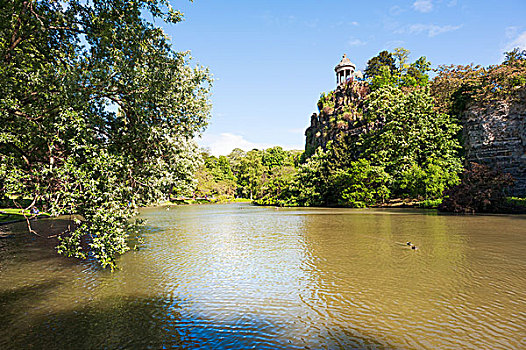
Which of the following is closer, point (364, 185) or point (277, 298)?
point (277, 298)

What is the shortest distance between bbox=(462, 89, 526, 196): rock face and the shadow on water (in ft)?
102

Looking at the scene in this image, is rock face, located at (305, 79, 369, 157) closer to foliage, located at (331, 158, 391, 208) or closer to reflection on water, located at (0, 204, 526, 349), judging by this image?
foliage, located at (331, 158, 391, 208)

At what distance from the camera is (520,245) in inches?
476

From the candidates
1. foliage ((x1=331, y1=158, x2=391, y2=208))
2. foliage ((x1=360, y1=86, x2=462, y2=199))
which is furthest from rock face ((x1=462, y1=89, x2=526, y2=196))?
foliage ((x1=331, y1=158, x2=391, y2=208))

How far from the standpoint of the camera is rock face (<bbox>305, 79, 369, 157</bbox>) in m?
53.0

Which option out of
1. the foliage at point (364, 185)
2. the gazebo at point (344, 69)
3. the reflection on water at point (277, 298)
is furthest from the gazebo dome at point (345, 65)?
the reflection on water at point (277, 298)

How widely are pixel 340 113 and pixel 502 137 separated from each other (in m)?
30.5

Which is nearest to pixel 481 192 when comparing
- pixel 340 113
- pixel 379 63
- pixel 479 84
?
pixel 479 84

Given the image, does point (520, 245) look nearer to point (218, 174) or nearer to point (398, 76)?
point (398, 76)

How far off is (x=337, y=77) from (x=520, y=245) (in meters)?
62.1

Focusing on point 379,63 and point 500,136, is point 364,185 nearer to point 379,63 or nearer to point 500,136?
point 500,136

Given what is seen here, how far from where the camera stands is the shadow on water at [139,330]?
16.7 ft

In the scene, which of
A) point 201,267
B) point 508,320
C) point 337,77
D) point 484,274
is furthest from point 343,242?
point 337,77

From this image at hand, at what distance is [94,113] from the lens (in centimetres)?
928
